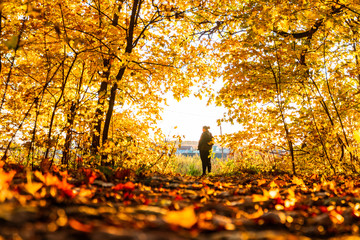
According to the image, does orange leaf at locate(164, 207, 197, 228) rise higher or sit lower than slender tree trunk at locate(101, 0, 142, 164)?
lower

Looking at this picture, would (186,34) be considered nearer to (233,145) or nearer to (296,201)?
(233,145)

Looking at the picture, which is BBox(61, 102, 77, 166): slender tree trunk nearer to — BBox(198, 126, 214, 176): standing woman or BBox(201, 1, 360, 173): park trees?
BBox(201, 1, 360, 173): park trees

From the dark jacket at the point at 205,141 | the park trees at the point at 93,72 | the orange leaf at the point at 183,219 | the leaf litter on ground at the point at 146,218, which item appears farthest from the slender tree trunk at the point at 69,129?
the dark jacket at the point at 205,141

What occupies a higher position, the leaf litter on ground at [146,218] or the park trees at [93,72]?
the park trees at [93,72]

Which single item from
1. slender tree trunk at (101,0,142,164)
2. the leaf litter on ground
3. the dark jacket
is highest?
slender tree trunk at (101,0,142,164)

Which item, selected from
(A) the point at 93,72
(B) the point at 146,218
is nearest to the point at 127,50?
(A) the point at 93,72

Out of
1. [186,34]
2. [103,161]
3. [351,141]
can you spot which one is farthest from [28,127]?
[351,141]

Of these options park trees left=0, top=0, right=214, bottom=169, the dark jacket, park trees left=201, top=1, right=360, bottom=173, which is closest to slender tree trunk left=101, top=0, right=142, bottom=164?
park trees left=0, top=0, right=214, bottom=169

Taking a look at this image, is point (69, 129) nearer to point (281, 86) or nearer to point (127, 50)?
point (127, 50)

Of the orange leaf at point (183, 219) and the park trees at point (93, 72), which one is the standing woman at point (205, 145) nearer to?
the park trees at point (93, 72)

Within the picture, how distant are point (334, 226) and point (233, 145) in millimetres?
4353

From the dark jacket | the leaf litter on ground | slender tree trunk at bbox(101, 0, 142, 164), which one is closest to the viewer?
the leaf litter on ground

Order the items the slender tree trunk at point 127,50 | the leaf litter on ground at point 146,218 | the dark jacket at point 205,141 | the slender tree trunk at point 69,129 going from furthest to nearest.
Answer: the dark jacket at point 205,141, the slender tree trunk at point 127,50, the slender tree trunk at point 69,129, the leaf litter on ground at point 146,218

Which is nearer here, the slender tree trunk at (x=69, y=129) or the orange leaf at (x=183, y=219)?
A: the orange leaf at (x=183, y=219)
